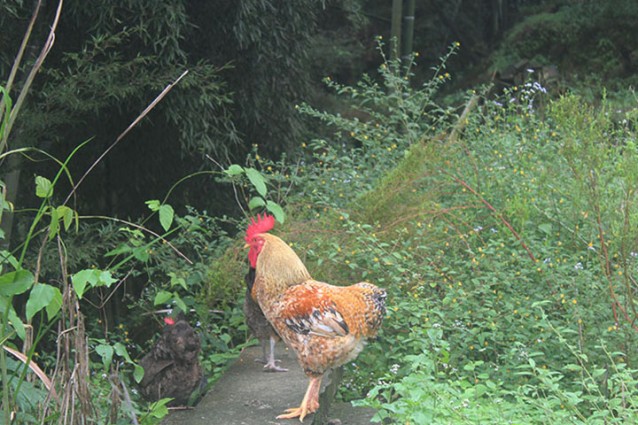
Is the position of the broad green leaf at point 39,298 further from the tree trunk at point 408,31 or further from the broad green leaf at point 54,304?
the tree trunk at point 408,31

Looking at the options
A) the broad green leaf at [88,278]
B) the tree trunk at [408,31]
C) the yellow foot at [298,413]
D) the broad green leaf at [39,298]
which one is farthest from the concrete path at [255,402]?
the tree trunk at [408,31]

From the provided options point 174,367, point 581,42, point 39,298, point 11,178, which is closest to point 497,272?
point 174,367

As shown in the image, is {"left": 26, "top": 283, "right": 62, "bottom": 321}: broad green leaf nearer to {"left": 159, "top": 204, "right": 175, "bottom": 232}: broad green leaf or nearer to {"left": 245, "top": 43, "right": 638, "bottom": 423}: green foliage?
{"left": 159, "top": 204, "right": 175, "bottom": 232}: broad green leaf

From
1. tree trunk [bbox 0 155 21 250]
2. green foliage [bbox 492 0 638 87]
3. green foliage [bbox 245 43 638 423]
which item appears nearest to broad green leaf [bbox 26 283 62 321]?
green foliage [bbox 245 43 638 423]

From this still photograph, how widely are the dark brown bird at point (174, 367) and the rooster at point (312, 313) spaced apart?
570 mm

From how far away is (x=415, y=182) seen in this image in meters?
6.58

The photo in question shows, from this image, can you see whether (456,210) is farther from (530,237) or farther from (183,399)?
(183,399)

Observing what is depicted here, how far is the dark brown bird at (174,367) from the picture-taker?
5137 mm

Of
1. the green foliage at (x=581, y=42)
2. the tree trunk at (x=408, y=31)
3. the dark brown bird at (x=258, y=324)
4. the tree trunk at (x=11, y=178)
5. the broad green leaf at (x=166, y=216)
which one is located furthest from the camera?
Answer: the green foliage at (x=581, y=42)

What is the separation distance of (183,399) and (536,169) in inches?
126

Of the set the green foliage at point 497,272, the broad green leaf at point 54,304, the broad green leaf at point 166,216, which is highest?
the broad green leaf at point 166,216

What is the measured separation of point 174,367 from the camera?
17.0 feet

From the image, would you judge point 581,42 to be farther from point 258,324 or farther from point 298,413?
point 298,413

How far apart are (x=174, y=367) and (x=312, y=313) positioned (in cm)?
108
